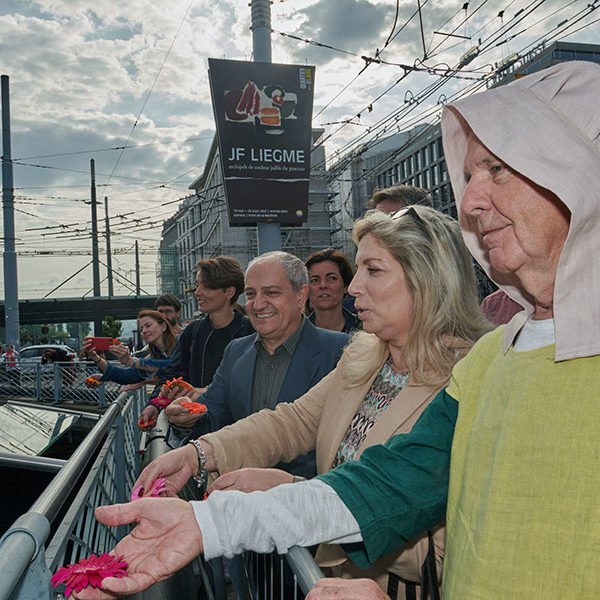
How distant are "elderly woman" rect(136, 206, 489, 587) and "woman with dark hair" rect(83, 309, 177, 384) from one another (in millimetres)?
3576

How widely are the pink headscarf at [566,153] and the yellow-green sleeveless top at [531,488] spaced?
0.07 meters

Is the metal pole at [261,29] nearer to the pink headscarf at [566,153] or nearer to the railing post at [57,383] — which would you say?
the pink headscarf at [566,153]

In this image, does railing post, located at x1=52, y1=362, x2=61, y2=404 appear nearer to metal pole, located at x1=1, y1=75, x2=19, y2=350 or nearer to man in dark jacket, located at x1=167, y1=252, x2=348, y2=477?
metal pole, located at x1=1, y1=75, x2=19, y2=350

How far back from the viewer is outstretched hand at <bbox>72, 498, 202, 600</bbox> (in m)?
1.12

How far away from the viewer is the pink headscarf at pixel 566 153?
3.16ft

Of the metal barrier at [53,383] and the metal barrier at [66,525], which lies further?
the metal barrier at [53,383]

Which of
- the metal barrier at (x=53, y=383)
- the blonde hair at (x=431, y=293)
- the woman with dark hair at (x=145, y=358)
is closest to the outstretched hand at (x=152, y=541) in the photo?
the blonde hair at (x=431, y=293)

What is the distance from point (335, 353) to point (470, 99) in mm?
1932

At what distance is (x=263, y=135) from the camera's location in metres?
10.2

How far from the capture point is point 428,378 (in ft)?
5.90

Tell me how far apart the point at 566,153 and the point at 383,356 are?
1.19 metres

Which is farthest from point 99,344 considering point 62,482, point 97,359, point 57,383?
point 57,383

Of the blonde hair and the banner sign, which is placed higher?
the banner sign

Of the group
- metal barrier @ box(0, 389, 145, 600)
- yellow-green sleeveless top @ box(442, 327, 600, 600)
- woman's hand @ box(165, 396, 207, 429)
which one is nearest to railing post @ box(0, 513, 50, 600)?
metal barrier @ box(0, 389, 145, 600)
